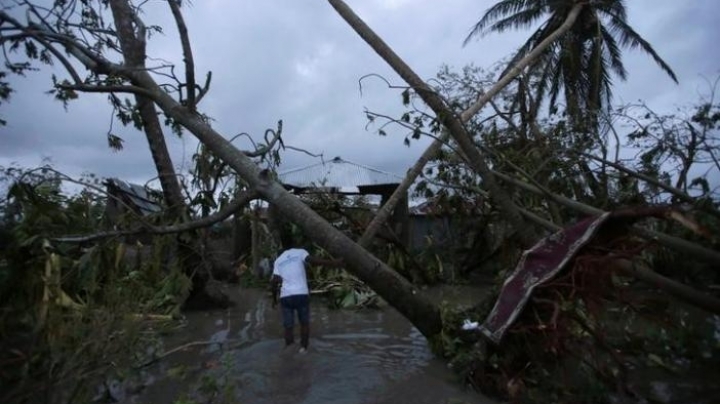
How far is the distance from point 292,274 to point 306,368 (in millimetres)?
1305

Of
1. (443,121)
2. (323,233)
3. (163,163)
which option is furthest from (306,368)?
(163,163)

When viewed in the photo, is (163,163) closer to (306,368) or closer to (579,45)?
(306,368)

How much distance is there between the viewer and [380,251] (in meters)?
13.7

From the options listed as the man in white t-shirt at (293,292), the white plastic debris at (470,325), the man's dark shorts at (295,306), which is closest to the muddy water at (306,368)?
the man in white t-shirt at (293,292)

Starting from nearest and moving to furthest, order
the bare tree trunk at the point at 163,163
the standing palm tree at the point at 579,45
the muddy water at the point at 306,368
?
1. the muddy water at the point at 306,368
2. the bare tree trunk at the point at 163,163
3. the standing palm tree at the point at 579,45

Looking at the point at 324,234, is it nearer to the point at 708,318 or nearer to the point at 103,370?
the point at 103,370

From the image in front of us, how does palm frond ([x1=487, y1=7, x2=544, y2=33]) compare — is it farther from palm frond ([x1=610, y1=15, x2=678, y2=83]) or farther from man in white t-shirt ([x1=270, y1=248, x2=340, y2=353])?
man in white t-shirt ([x1=270, y1=248, x2=340, y2=353])

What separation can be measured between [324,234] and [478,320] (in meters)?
2.01

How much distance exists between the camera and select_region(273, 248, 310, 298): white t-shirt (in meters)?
7.34

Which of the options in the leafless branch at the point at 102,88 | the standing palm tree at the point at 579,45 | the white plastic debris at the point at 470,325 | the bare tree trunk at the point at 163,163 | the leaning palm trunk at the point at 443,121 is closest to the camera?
the white plastic debris at the point at 470,325

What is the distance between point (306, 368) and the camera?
655cm

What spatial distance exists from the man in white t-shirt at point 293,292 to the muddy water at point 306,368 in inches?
11.1

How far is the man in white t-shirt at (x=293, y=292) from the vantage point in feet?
24.0

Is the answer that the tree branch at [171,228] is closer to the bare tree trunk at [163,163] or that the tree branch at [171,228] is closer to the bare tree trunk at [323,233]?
the bare tree trunk at [323,233]
